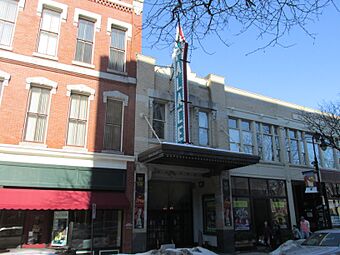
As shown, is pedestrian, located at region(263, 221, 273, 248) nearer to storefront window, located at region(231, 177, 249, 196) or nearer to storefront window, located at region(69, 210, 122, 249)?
storefront window, located at region(231, 177, 249, 196)

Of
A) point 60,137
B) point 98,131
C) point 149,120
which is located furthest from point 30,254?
point 149,120

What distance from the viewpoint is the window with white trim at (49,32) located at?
49.8 ft

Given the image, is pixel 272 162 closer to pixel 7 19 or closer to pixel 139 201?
pixel 139 201

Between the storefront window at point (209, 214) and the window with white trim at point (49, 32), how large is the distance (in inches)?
460

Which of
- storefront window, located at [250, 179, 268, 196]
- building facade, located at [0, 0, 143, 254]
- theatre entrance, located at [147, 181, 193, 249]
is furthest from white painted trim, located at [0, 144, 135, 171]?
storefront window, located at [250, 179, 268, 196]

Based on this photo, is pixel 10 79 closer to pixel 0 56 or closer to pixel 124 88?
pixel 0 56

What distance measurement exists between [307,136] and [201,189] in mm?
10254

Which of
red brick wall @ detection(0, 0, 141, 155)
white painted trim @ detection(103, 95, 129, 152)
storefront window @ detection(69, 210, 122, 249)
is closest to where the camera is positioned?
red brick wall @ detection(0, 0, 141, 155)

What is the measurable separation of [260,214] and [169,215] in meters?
5.68

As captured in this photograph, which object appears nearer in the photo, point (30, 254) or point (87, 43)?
point (30, 254)

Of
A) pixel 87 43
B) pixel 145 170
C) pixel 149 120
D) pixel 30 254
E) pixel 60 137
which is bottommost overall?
pixel 30 254

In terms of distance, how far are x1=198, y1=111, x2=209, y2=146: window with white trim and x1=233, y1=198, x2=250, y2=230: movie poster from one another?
3965mm

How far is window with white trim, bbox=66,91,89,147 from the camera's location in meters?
14.6

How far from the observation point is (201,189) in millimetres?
19297
